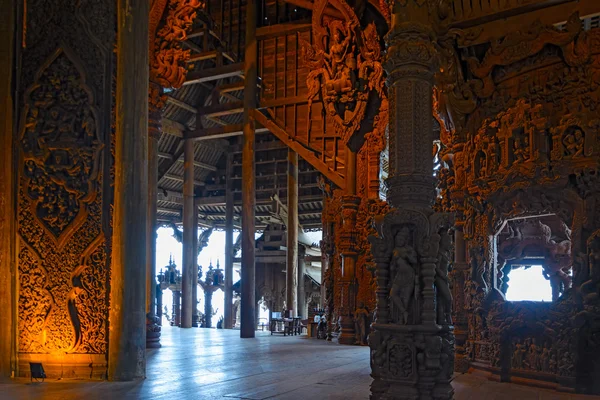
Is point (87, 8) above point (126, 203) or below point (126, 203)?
above

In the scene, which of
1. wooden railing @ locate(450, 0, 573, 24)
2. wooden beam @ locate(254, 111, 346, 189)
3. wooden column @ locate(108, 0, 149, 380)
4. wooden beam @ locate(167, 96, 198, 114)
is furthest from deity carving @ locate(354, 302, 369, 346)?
wooden beam @ locate(167, 96, 198, 114)

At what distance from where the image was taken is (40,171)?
27.2 feet

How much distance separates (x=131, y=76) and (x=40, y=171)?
5.50ft

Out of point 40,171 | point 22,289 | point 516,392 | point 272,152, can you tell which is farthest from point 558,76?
point 272,152

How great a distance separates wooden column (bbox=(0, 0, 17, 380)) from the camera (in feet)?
26.4

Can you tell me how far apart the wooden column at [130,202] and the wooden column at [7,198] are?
129 cm

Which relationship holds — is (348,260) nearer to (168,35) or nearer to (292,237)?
(292,237)

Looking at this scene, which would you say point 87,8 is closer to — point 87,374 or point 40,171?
point 40,171

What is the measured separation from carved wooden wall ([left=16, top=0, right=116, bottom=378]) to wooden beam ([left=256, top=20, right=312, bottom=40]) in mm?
9079

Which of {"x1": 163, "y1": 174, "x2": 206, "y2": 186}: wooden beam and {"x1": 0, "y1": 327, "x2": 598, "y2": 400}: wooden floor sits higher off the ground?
{"x1": 163, "y1": 174, "x2": 206, "y2": 186}: wooden beam

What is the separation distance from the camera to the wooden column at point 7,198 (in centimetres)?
805

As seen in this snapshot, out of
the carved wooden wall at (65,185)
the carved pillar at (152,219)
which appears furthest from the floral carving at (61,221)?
the carved pillar at (152,219)

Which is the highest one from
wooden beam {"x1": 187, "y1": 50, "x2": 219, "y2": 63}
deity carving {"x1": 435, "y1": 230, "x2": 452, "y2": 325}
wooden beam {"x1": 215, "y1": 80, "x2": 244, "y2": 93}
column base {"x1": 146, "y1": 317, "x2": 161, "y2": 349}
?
wooden beam {"x1": 187, "y1": 50, "x2": 219, "y2": 63}

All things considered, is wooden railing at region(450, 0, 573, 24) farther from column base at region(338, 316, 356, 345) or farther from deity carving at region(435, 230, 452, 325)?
column base at region(338, 316, 356, 345)
